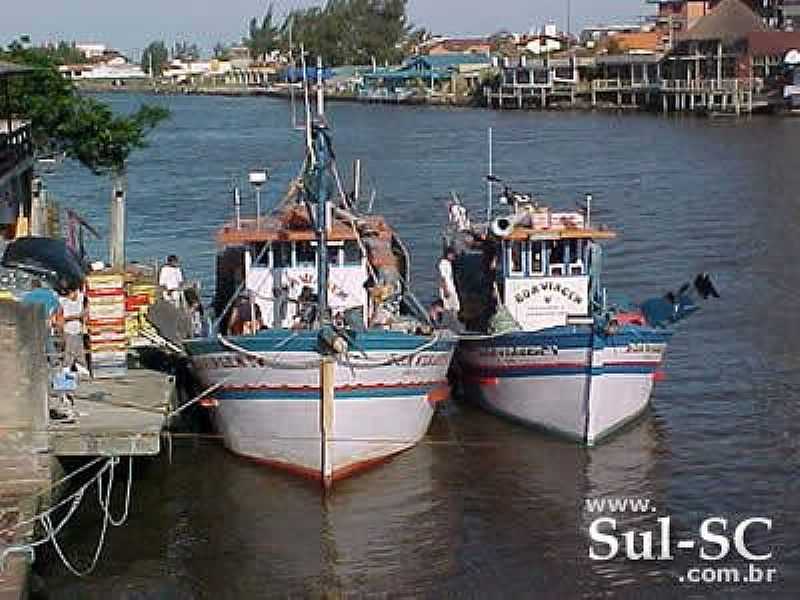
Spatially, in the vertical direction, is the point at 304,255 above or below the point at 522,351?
above

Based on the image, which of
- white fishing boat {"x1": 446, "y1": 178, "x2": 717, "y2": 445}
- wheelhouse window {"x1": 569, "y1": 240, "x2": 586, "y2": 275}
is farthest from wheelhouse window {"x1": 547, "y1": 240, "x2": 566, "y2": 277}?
wheelhouse window {"x1": 569, "y1": 240, "x2": 586, "y2": 275}

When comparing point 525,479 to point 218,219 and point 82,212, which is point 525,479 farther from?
point 82,212

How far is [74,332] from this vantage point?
2269cm

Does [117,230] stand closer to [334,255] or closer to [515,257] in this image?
[334,255]

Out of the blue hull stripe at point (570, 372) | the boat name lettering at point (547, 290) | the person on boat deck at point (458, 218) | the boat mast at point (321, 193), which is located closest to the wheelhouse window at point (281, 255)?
the boat mast at point (321, 193)

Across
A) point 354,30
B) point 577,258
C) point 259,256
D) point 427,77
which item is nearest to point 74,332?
point 259,256

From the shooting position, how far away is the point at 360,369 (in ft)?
71.4

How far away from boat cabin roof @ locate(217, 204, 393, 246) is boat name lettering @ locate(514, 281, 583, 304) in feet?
9.57

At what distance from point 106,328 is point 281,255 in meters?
3.44

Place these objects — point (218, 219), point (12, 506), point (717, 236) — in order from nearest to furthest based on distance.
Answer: point (12, 506)
point (717, 236)
point (218, 219)

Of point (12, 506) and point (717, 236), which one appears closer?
point (12, 506)

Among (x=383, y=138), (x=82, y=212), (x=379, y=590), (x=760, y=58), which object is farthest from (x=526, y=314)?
(x=760, y=58)

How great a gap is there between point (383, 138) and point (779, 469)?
79.2m

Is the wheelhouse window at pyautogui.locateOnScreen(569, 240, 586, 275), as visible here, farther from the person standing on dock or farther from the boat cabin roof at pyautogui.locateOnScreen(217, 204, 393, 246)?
the person standing on dock
